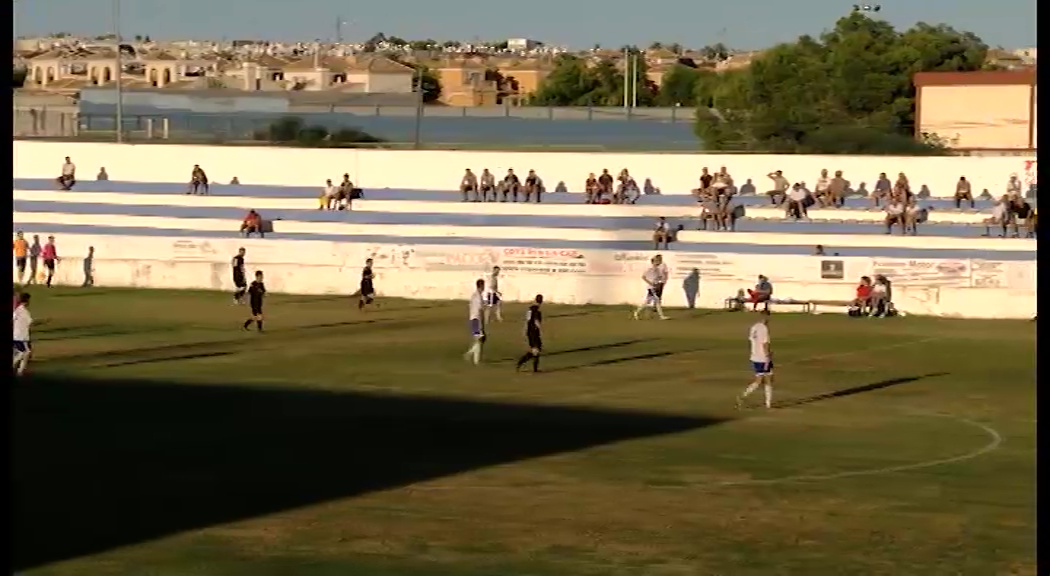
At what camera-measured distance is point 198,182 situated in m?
60.9

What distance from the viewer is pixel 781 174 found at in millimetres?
56750

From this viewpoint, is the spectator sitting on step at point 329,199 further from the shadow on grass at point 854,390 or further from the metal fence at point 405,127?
the shadow on grass at point 854,390

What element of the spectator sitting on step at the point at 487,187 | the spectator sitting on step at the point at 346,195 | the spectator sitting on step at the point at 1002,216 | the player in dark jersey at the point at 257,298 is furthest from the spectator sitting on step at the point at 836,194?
the player in dark jersey at the point at 257,298

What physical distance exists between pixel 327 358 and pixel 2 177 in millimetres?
32153

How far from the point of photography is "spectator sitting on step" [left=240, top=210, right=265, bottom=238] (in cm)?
5684

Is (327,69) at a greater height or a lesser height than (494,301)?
greater

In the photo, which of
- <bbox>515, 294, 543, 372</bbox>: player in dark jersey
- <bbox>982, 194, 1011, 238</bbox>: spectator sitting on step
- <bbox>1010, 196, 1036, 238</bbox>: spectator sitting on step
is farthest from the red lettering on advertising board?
<bbox>515, 294, 543, 372</bbox>: player in dark jersey

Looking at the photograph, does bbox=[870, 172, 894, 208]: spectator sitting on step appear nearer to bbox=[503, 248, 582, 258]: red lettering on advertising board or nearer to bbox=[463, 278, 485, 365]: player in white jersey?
bbox=[503, 248, 582, 258]: red lettering on advertising board

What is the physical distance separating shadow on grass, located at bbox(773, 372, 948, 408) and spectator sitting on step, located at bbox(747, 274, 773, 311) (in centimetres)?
1304

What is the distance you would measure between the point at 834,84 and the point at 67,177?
47167mm

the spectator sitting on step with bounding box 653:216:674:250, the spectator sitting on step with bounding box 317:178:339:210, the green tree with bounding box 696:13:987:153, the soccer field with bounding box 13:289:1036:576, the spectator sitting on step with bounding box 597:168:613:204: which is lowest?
the soccer field with bounding box 13:289:1036:576

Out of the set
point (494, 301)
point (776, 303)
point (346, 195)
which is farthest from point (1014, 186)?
point (346, 195)

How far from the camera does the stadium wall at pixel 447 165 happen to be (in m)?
55.6

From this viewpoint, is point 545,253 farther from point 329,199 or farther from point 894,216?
point 894,216
